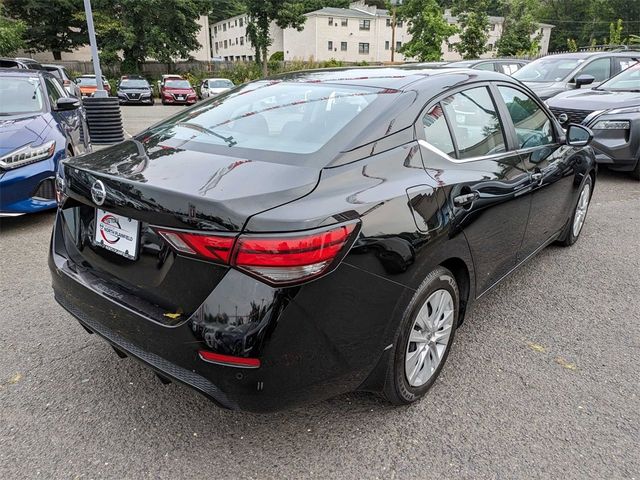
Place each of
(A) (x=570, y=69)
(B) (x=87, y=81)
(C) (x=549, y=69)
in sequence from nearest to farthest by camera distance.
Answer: (A) (x=570, y=69) → (C) (x=549, y=69) → (B) (x=87, y=81)

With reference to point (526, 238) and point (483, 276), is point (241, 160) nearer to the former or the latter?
point (483, 276)

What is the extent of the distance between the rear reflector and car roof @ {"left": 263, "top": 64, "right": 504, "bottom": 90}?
160 centimetres

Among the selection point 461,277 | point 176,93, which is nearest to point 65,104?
point 461,277

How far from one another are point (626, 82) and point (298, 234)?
342 inches

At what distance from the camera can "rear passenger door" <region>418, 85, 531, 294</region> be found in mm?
2467

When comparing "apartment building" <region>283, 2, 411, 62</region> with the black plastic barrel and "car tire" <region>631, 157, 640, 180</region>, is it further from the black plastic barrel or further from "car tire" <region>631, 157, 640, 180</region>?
"car tire" <region>631, 157, 640, 180</region>

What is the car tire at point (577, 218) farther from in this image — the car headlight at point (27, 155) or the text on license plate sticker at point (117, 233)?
the car headlight at point (27, 155)

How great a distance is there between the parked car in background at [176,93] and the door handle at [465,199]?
24907 mm

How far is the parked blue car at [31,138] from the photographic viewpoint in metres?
4.77

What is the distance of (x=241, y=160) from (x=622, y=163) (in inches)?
273

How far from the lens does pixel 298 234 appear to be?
5.73 ft

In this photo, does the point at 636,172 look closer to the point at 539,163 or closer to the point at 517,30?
the point at 539,163

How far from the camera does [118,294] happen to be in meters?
2.15

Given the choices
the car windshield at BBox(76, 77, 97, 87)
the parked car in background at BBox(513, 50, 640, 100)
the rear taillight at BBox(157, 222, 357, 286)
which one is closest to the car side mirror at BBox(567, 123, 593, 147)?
the rear taillight at BBox(157, 222, 357, 286)
